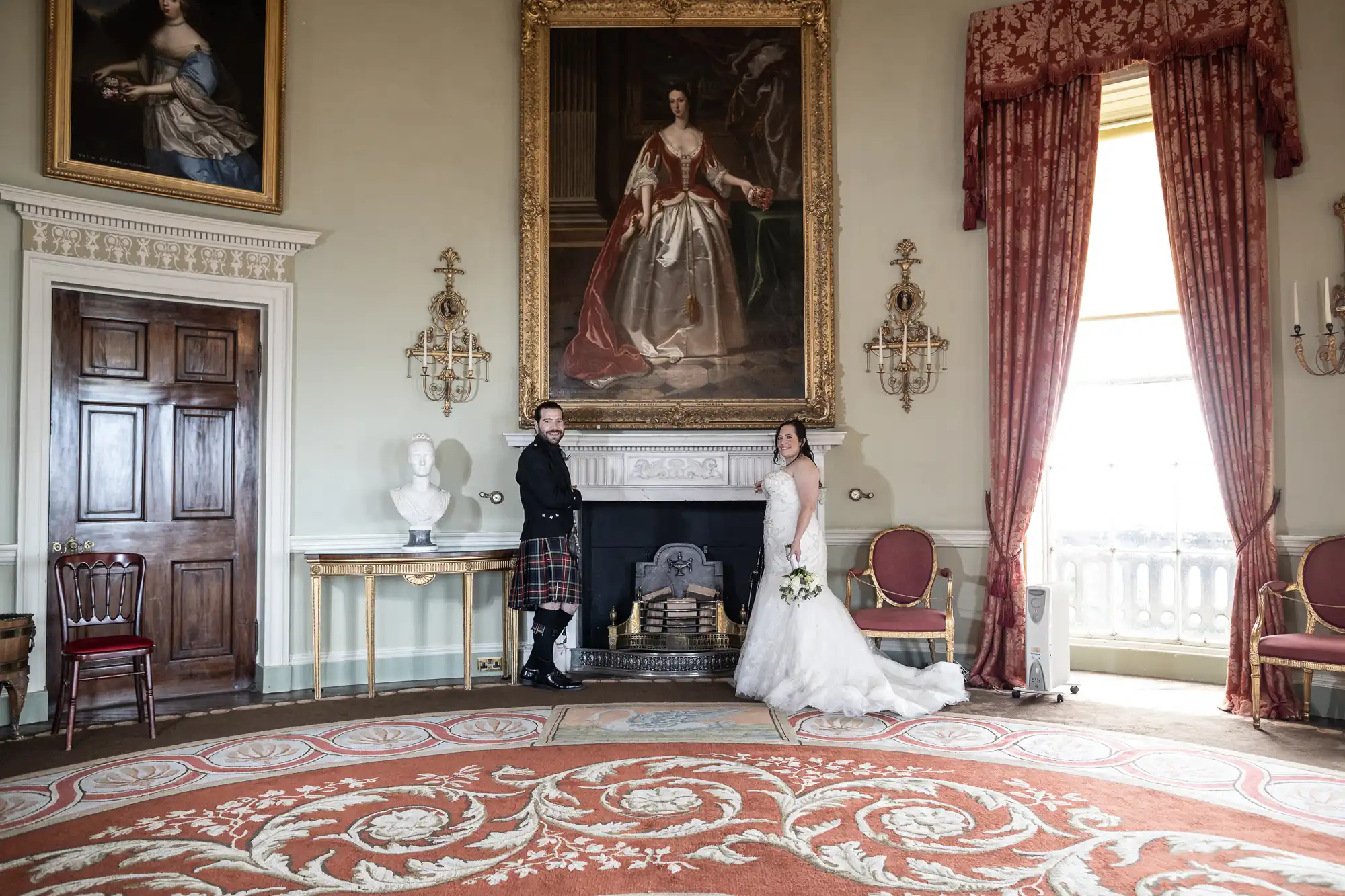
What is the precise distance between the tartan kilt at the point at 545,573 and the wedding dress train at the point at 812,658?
1297 millimetres

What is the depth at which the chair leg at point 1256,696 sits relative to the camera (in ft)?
A: 16.8

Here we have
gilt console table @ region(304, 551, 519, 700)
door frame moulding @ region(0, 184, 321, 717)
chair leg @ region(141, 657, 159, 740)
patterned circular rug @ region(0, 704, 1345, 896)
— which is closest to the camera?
patterned circular rug @ region(0, 704, 1345, 896)

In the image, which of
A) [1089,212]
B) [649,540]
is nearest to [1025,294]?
[1089,212]

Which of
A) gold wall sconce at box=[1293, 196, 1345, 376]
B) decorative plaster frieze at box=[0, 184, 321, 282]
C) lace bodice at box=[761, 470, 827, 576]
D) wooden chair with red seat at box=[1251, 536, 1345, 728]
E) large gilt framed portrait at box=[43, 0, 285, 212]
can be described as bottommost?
wooden chair with red seat at box=[1251, 536, 1345, 728]

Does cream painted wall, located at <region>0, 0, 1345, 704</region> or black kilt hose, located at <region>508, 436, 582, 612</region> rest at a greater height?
cream painted wall, located at <region>0, 0, 1345, 704</region>

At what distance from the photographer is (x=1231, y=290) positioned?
5.80m

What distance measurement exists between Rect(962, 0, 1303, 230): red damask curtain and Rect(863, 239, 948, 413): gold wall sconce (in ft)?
1.95

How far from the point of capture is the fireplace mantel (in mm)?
6785

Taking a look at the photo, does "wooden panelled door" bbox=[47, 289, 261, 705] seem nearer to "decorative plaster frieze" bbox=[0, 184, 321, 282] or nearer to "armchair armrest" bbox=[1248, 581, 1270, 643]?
"decorative plaster frieze" bbox=[0, 184, 321, 282]

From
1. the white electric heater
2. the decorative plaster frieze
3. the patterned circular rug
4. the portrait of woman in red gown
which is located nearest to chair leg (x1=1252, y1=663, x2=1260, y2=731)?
the patterned circular rug

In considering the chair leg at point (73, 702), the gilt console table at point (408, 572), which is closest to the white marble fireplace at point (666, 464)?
the gilt console table at point (408, 572)

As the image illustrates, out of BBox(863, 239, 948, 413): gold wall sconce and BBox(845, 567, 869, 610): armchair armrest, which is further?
BBox(863, 239, 948, 413): gold wall sconce

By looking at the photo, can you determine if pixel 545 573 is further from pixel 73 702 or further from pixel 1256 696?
pixel 1256 696

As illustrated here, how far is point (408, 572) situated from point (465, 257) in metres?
2.46
